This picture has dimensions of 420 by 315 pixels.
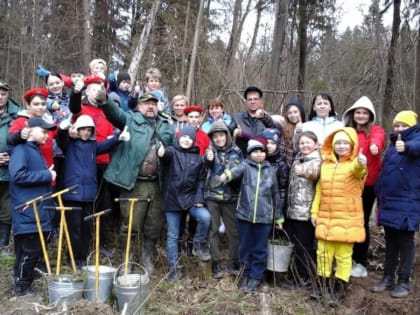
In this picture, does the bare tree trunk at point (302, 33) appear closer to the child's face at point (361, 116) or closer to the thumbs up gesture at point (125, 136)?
the child's face at point (361, 116)

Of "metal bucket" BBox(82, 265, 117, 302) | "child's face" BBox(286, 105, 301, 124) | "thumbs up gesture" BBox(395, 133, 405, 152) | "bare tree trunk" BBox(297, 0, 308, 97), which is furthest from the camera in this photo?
"bare tree trunk" BBox(297, 0, 308, 97)

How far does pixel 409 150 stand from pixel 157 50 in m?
13.5

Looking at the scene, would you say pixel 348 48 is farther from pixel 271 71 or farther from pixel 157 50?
pixel 271 71

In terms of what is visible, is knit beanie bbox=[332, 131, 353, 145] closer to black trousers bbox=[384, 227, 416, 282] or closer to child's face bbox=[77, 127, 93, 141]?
black trousers bbox=[384, 227, 416, 282]

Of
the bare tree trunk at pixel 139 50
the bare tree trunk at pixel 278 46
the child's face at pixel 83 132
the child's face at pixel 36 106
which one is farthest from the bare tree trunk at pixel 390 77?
the child's face at pixel 36 106

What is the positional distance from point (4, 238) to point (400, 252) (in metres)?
4.80

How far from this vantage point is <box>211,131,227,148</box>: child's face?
498 cm

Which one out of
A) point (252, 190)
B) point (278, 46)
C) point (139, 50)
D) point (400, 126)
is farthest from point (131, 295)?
point (139, 50)

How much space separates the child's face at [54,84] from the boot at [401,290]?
4.84m

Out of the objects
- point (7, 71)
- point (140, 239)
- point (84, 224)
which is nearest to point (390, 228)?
point (140, 239)

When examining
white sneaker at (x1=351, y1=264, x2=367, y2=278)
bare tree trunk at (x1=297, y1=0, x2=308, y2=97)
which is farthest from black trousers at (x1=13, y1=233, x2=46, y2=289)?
bare tree trunk at (x1=297, y1=0, x2=308, y2=97)

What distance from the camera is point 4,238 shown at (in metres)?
5.46

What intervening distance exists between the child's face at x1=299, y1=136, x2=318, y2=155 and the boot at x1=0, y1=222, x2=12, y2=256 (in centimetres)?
376

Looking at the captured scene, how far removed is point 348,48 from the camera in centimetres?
1912
